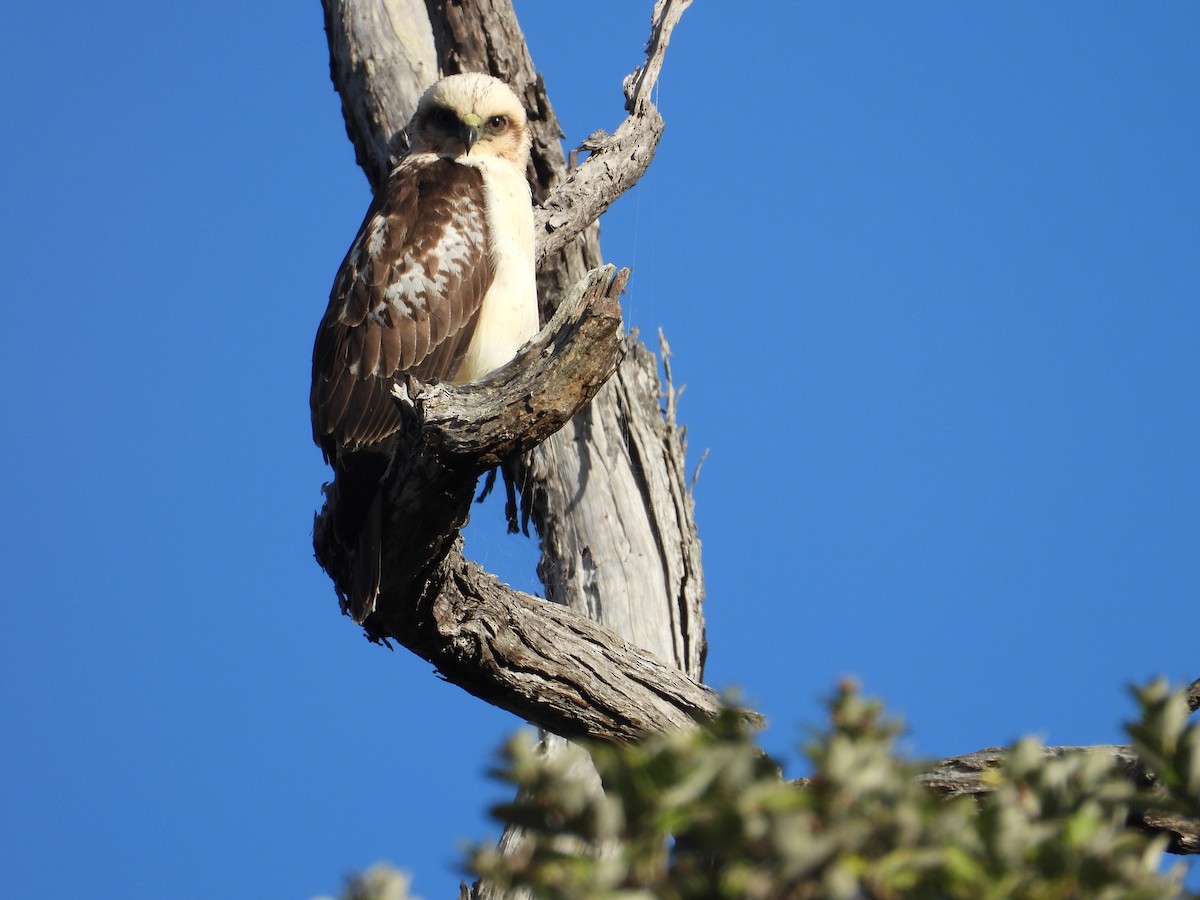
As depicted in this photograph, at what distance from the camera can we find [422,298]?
5055mm

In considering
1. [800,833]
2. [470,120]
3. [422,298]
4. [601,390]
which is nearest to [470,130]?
[470,120]

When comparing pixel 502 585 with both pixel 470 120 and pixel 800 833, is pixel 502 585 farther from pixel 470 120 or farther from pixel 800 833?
pixel 800 833

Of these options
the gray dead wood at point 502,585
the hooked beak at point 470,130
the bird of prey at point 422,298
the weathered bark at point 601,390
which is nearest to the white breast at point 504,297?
the bird of prey at point 422,298

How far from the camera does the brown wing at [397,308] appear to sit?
16.0ft

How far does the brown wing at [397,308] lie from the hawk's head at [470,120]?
1.86ft

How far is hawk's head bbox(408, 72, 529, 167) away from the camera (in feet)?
19.2

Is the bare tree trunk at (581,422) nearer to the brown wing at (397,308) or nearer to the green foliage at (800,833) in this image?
the brown wing at (397,308)

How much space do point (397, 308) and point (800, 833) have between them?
13.6 feet

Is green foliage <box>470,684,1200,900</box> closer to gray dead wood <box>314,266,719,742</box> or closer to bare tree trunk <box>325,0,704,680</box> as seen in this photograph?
gray dead wood <box>314,266,719,742</box>

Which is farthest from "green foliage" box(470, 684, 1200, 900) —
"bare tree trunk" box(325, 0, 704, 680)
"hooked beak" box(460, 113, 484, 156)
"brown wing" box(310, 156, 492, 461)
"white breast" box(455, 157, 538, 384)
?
"bare tree trunk" box(325, 0, 704, 680)

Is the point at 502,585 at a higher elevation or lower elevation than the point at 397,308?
lower

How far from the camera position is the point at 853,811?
1180mm

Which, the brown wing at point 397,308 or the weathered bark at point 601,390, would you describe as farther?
the weathered bark at point 601,390

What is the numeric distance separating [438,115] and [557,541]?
2.17 m
